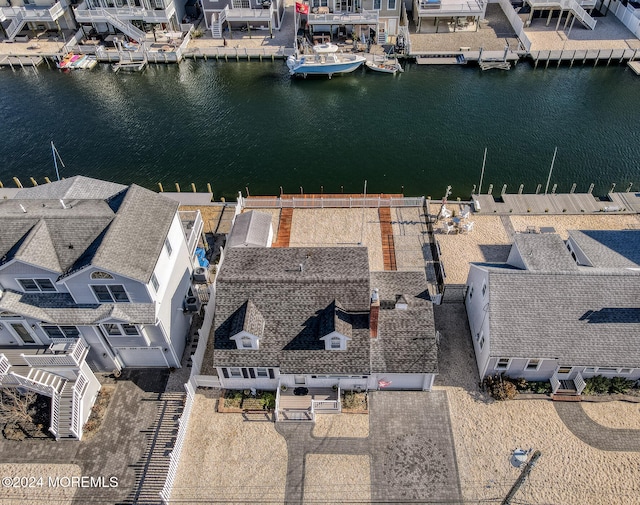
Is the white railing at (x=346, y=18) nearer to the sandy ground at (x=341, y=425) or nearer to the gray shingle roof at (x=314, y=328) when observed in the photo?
the gray shingle roof at (x=314, y=328)

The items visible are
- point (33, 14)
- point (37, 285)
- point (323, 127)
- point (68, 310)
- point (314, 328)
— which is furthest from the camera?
point (33, 14)

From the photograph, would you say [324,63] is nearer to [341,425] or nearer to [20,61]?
[20,61]

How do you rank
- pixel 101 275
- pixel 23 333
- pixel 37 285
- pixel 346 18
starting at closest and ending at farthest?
pixel 101 275 → pixel 37 285 → pixel 23 333 → pixel 346 18

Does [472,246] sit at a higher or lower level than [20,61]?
lower

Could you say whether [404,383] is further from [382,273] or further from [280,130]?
[280,130]

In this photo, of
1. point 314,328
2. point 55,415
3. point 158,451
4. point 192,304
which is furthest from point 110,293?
point 314,328

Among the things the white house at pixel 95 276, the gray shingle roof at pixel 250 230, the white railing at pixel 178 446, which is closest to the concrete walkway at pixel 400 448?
the white railing at pixel 178 446

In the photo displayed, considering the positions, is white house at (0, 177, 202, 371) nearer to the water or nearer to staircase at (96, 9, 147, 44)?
the water

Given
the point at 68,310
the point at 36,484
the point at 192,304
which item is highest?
the point at 68,310
